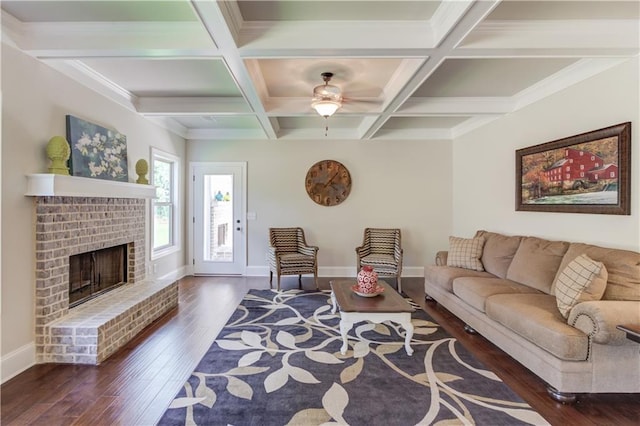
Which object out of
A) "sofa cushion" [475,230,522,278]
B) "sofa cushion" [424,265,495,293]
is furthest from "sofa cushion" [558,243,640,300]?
"sofa cushion" [424,265,495,293]

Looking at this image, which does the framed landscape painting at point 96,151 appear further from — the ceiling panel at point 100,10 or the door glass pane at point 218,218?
the door glass pane at point 218,218

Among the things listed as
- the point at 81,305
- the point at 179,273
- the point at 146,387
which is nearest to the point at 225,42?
the point at 146,387

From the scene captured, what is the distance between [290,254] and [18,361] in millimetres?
3441

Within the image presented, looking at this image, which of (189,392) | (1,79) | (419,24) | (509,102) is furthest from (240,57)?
(509,102)

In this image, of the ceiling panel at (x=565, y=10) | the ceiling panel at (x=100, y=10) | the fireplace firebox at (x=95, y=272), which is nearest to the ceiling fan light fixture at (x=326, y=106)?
the ceiling panel at (x=100, y=10)

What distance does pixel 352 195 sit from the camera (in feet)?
19.1

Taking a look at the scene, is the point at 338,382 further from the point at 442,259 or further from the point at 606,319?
the point at 442,259

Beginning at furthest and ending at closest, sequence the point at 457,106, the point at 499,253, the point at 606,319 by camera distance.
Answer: the point at 457,106 → the point at 499,253 → the point at 606,319

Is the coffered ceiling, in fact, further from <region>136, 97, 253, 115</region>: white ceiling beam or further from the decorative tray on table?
the decorative tray on table

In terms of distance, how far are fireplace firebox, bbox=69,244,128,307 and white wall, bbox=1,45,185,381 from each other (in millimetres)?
528

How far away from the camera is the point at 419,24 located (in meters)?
2.36

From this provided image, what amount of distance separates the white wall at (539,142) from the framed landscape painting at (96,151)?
191 inches

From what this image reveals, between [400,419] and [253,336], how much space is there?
1673 millimetres

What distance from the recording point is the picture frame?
265 centimetres
